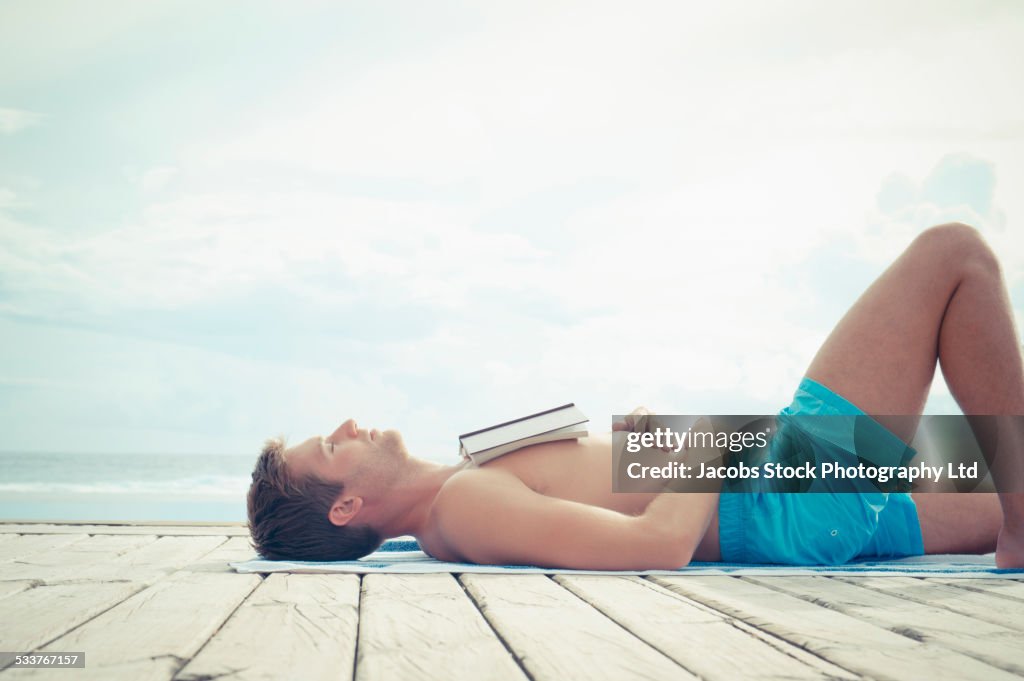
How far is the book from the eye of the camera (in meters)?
2.72

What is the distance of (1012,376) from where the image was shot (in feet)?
7.98

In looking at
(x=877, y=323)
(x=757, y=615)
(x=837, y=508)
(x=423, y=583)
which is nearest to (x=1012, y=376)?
(x=877, y=323)

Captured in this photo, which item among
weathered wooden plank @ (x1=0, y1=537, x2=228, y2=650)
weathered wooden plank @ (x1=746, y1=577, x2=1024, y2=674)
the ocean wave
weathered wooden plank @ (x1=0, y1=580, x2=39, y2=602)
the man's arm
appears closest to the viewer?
weathered wooden plank @ (x1=746, y1=577, x2=1024, y2=674)

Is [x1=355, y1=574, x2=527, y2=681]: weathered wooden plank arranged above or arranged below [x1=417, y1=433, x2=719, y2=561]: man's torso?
below

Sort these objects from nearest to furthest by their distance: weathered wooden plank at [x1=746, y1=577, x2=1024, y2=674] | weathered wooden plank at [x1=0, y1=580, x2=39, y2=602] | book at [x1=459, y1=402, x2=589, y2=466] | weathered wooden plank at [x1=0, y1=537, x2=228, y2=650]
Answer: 1. weathered wooden plank at [x1=746, y1=577, x2=1024, y2=674]
2. weathered wooden plank at [x1=0, y1=537, x2=228, y2=650]
3. weathered wooden plank at [x1=0, y1=580, x2=39, y2=602]
4. book at [x1=459, y1=402, x2=589, y2=466]

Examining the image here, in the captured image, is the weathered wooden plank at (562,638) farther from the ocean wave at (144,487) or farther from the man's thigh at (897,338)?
the ocean wave at (144,487)

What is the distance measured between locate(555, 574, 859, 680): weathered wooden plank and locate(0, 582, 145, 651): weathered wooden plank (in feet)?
3.35

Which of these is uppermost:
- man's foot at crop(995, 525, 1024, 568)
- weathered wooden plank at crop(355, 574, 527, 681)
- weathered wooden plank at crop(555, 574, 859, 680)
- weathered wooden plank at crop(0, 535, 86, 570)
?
man's foot at crop(995, 525, 1024, 568)

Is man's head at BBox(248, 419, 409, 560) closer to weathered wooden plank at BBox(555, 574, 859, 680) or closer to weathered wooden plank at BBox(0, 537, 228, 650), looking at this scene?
weathered wooden plank at BBox(0, 537, 228, 650)

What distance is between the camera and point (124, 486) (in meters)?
19.1

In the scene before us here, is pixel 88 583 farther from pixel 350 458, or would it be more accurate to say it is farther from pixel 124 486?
pixel 124 486

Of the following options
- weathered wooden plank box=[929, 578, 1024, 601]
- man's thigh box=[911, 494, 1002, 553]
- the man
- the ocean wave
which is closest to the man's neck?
the man

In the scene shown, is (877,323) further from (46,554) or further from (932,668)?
(46,554)

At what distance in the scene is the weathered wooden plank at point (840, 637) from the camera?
133 cm
